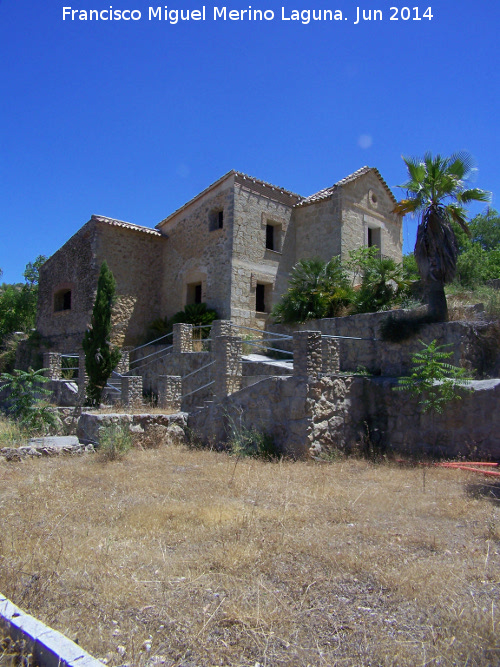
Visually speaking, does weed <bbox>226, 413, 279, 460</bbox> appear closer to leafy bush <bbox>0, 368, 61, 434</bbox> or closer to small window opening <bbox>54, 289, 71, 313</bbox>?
leafy bush <bbox>0, 368, 61, 434</bbox>

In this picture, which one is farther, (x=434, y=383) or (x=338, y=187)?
(x=338, y=187)

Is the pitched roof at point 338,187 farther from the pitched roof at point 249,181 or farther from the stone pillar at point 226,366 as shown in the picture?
the stone pillar at point 226,366

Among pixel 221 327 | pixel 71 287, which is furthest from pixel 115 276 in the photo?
pixel 221 327

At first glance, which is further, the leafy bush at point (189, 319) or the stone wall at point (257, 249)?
the stone wall at point (257, 249)

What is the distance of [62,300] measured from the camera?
75.7 ft

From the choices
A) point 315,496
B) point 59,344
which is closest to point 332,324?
point 315,496

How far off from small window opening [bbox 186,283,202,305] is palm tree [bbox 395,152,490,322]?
1122 cm

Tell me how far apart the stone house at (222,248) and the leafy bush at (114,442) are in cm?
864

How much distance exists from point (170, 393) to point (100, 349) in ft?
12.2

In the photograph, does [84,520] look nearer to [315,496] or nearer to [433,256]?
[315,496]

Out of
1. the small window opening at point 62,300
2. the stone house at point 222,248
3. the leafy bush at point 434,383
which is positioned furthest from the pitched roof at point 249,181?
the leafy bush at point 434,383

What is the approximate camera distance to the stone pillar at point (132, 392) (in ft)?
44.6

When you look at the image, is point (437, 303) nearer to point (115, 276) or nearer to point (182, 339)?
point (182, 339)

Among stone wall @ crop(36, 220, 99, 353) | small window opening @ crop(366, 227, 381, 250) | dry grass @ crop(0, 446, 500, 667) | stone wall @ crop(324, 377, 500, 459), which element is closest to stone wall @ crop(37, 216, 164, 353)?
stone wall @ crop(36, 220, 99, 353)
